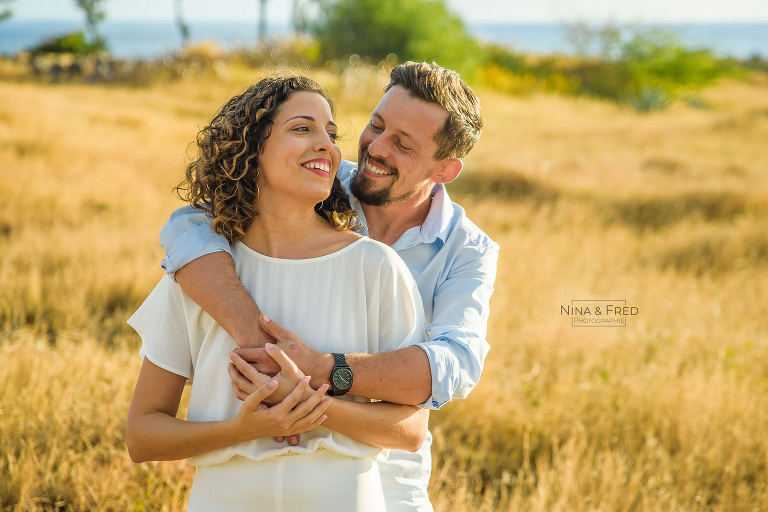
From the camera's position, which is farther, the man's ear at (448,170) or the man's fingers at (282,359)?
the man's ear at (448,170)

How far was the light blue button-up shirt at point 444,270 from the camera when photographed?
6.73 ft

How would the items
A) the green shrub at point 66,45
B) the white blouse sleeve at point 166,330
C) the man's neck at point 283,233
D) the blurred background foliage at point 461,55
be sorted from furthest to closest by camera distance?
the green shrub at point 66,45 → the blurred background foliage at point 461,55 → the man's neck at point 283,233 → the white blouse sleeve at point 166,330

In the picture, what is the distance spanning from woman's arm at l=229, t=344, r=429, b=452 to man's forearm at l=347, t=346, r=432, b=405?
0.04m

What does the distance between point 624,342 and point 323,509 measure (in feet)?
11.9


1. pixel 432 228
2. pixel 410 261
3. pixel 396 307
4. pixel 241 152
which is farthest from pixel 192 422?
pixel 432 228

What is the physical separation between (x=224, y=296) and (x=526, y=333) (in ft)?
11.1

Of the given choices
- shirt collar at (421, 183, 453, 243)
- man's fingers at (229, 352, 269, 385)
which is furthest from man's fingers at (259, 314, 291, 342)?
shirt collar at (421, 183, 453, 243)

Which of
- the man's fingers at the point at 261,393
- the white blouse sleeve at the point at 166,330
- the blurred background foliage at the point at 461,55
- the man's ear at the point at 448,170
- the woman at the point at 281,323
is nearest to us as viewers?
the man's fingers at the point at 261,393

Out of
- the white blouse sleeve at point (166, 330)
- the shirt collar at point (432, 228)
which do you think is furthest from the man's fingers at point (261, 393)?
the shirt collar at point (432, 228)

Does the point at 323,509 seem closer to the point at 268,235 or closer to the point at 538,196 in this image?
the point at 268,235

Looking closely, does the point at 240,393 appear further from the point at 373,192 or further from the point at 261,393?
the point at 373,192

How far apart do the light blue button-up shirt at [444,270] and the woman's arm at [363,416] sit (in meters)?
0.10

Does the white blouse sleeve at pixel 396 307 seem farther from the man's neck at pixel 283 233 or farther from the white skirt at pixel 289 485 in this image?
the white skirt at pixel 289 485

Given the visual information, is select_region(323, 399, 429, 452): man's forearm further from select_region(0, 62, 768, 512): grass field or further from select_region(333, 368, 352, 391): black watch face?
select_region(0, 62, 768, 512): grass field
